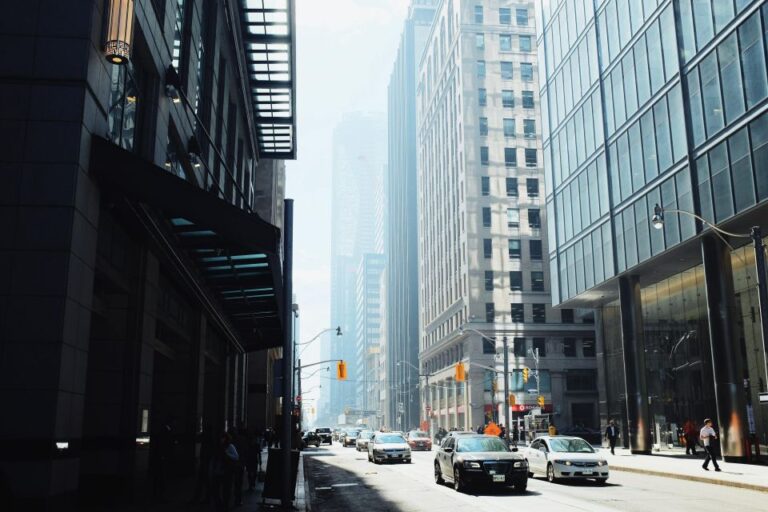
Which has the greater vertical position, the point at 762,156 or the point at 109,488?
the point at 762,156

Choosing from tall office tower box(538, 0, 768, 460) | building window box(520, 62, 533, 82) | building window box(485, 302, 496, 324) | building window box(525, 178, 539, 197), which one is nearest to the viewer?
tall office tower box(538, 0, 768, 460)

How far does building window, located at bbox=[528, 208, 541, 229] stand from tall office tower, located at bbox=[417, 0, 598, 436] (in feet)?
Result: 0.46

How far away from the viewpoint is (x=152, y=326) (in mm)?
19203

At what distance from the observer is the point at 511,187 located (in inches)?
3499

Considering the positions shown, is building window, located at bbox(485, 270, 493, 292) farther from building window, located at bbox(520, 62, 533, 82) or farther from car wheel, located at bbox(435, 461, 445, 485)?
car wheel, located at bbox(435, 461, 445, 485)

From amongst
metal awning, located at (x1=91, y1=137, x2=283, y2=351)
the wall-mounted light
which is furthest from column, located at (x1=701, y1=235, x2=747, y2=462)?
the wall-mounted light

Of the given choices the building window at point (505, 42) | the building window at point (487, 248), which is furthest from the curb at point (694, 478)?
the building window at point (505, 42)

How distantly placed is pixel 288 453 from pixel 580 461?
10.3m

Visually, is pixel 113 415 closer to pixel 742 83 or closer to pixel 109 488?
pixel 109 488

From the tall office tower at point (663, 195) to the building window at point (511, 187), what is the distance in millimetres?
32453

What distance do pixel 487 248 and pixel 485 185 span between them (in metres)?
7.94

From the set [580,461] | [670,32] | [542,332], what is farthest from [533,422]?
[580,461]

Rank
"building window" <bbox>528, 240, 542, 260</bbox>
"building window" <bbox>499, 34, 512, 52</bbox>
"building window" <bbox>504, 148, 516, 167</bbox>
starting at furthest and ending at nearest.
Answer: "building window" <bbox>499, 34, 512, 52</bbox>, "building window" <bbox>504, 148, 516, 167</bbox>, "building window" <bbox>528, 240, 542, 260</bbox>

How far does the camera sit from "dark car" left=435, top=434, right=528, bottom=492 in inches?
763
